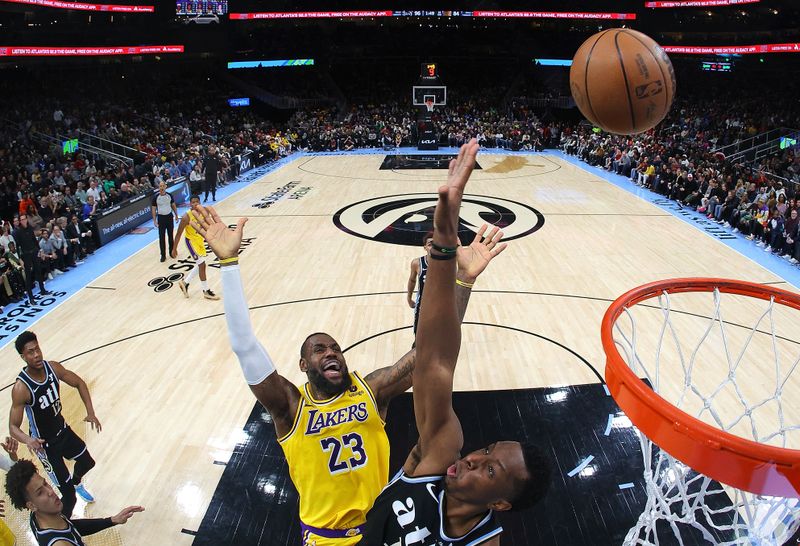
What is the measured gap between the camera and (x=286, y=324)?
7520 mm

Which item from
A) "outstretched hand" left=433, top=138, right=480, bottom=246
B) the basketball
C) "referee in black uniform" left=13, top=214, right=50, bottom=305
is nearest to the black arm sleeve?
"outstretched hand" left=433, top=138, right=480, bottom=246

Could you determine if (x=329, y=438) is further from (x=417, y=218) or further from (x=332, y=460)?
(x=417, y=218)

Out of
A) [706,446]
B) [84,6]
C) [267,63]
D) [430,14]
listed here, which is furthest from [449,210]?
[430,14]

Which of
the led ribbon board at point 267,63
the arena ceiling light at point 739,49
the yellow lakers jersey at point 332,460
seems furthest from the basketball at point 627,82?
the led ribbon board at point 267,63

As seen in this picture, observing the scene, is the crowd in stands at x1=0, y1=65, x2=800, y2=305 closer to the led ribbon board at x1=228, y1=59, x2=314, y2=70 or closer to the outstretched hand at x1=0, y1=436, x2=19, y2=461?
the led ribbon board at x1=228, y1=59, x2=314, y2=70

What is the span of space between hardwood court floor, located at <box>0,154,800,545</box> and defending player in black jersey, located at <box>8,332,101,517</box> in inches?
17.8

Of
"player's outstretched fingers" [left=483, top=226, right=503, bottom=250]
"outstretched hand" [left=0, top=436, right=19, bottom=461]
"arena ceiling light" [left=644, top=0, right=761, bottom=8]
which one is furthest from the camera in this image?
"arena ceiling light" [left=644, top=0, right=761, bottom=8]

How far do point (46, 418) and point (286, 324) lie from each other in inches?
145

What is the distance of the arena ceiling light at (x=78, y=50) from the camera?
61.9 feet

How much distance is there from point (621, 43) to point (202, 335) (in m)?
5.78

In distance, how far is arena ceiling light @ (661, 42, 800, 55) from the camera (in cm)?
1931

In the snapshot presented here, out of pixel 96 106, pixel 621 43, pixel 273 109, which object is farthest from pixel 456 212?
pixel 273 109

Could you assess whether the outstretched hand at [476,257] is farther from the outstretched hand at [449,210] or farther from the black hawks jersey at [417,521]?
the black hawks jersey at [417,521]

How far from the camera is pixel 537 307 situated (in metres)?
7.93
